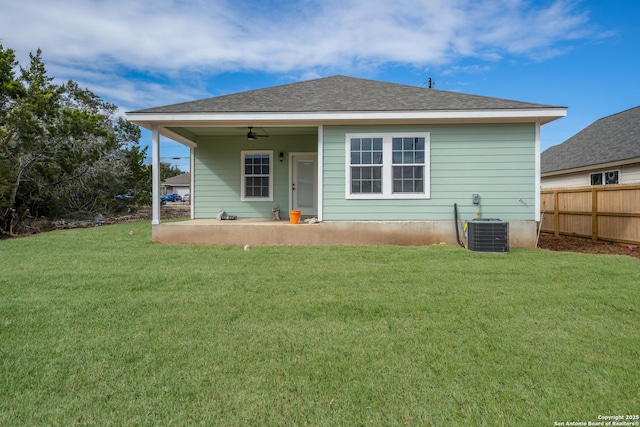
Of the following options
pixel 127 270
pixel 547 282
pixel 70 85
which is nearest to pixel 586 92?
pixel 547 282

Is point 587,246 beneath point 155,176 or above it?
beneath

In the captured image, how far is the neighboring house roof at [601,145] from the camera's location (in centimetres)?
1125

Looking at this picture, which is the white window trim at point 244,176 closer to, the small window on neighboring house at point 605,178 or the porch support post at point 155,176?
the porch support post at point 155,176

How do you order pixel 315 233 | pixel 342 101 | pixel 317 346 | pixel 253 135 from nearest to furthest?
pixel 317 346
pixel 315 233
pixel 342 101
pixel 253 135

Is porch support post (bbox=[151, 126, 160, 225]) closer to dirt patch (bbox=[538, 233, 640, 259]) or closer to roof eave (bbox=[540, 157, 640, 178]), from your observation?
dirt patch (bbox=[538, 233, 640, 259])

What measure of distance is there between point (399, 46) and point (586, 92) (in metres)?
8.59

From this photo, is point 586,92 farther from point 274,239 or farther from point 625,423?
point 625,423

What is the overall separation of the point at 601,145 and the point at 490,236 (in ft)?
33.0

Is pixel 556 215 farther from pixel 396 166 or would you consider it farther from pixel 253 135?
pixel 253 135

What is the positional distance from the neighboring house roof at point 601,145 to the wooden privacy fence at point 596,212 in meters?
2.84

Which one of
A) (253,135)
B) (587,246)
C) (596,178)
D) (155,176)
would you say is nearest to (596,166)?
(596,178)

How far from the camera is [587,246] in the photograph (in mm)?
7836

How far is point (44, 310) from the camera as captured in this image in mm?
3373

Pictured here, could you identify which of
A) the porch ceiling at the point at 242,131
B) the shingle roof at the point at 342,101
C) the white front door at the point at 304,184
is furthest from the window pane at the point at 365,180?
the white front door at the point at 304,184
